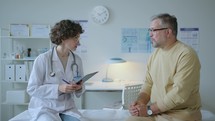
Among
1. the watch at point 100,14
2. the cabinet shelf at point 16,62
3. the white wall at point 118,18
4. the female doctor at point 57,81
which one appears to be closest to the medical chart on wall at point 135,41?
the white wall at point 118,18

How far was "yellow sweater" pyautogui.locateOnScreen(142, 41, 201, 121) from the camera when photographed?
5.80 ft

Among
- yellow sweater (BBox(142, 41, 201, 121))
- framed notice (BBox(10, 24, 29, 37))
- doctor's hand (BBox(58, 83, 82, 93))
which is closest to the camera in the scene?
yellow sweater (BBox(142, 41, 201, 121))

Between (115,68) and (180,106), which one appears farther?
(115,68)

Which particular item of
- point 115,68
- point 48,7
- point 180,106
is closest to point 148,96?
point 180,106

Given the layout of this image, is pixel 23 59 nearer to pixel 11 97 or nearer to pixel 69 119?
pixel 11 97

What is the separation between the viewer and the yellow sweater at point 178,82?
1.77 metres

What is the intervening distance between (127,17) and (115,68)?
81 centimetres

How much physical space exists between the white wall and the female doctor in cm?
186

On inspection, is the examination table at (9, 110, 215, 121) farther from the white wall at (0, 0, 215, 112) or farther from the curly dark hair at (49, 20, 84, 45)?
the white wall at (0, 0, 215, 112)

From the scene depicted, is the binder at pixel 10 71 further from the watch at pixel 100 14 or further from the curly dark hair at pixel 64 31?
the curly dark hair at pixel 64 31

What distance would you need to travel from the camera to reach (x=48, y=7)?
12.8ft

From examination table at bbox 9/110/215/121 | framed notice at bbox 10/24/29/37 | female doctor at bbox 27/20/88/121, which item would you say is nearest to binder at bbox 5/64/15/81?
framed notice at bbox 10/24/29/37

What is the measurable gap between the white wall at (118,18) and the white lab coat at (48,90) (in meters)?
1.91

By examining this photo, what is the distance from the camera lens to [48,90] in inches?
75.8
